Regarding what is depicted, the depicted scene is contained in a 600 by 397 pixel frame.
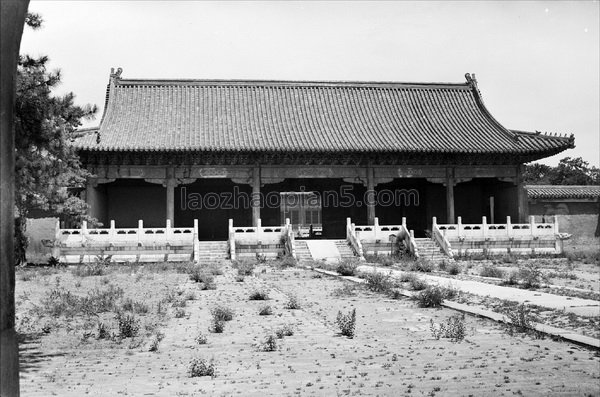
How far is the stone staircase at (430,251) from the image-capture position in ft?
71.2

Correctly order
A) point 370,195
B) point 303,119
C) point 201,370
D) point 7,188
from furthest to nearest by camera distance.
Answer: point 303,119 → point 370,195 → point 201,370 → point 7,188

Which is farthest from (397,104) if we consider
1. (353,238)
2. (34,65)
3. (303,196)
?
(34,65)

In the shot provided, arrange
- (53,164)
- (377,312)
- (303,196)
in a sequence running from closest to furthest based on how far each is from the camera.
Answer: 1. (53,164)
2. (377,312)
3. (303,196)

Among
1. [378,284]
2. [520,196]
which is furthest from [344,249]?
[378,284]

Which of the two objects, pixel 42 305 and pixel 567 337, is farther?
pixel 42 305

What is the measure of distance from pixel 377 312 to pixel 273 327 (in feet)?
6.51

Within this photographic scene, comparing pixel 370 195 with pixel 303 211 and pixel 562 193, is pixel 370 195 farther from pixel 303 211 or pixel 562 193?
pixel 303 211

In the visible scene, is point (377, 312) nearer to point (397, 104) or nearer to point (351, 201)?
point (351, 201)

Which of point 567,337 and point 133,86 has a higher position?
point 133,86

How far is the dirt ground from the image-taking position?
195 inches

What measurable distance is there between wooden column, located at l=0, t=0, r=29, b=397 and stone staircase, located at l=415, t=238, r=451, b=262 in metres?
19.7

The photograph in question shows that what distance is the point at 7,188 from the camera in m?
2.21

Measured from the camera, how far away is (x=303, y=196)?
125 feet

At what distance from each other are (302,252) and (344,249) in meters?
1.60
